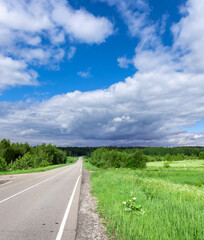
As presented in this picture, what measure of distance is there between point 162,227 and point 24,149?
90.4 meters

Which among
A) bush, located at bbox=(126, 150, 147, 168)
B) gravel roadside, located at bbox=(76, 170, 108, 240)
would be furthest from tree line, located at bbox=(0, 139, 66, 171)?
gravel roadside, located at bbox=(76, 170, 108, 240)

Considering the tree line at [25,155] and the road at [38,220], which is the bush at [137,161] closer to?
the tree line at [25,155]

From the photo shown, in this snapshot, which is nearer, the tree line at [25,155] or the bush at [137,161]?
the bush at [137,161]

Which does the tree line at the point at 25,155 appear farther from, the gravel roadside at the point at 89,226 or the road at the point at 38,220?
the gravel roadside at the point at 89,226

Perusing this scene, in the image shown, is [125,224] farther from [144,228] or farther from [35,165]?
[35,165]

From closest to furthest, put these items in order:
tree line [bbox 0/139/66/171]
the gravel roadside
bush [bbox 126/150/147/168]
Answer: the gravel roadside → bush [bbox 126/150/147/168] → tree line [bbox 0/139/66/171]

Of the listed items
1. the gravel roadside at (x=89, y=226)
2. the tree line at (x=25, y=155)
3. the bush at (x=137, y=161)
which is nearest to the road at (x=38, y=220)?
the gravel roadside at (x=89, y=226)

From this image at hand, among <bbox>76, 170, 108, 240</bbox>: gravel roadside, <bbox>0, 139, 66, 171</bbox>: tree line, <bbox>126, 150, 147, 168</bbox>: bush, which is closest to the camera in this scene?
<bbox>76, 170, 108, 240</bbox>: gravel roadside

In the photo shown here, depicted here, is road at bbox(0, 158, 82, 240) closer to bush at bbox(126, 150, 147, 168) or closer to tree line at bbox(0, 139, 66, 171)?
bush at bbox(126, 150, 147, 168)

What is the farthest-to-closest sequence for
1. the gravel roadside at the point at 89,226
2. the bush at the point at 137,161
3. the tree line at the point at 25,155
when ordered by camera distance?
the tree line at the point at 25,155
the bush at the point at 137,161
the gravel roadside at the point at 89,226

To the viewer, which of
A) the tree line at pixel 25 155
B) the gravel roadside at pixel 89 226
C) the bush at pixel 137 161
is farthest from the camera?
the tree line at pixel 25 155

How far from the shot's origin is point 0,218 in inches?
249

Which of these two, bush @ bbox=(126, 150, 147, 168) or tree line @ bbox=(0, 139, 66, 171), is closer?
bush @ bbox=(126, 150, 147, 168)

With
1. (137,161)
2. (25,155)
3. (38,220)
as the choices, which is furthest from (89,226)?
(25,155)
